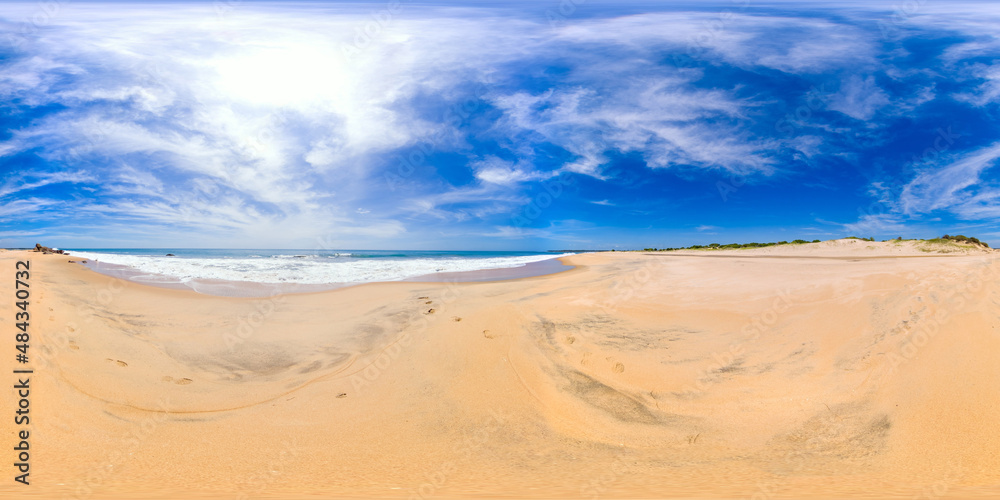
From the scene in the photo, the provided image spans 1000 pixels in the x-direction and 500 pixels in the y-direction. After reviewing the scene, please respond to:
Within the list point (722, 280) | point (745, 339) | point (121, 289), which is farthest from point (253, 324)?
point (722, 280)

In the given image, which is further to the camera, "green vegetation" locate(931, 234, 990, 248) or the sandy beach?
"green vegetation" locate(931, 234, 990, 248)

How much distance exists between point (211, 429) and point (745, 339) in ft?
23.9

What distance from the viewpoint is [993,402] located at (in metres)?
4.30

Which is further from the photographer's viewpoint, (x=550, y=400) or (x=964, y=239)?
(x=964, y=239)

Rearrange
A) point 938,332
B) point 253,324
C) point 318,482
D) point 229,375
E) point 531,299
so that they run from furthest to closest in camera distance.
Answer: point 531,299
point 253,324
point 229,375
point 938,332
point 318,482

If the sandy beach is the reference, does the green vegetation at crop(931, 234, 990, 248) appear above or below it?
above

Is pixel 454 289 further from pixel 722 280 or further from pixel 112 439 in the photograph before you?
pixel 112 439

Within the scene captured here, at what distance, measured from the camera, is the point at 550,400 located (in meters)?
5.29

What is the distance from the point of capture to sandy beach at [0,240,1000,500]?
12.5 ft

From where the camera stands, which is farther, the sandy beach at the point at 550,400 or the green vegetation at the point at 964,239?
the green vegetation at the point at 964,239

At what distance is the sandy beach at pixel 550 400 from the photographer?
3.82 meters

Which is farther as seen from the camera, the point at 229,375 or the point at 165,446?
the point at 229,375

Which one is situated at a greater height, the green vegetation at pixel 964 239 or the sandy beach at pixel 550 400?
the green vegetation at pixel 964 239

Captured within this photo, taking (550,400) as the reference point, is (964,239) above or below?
above
